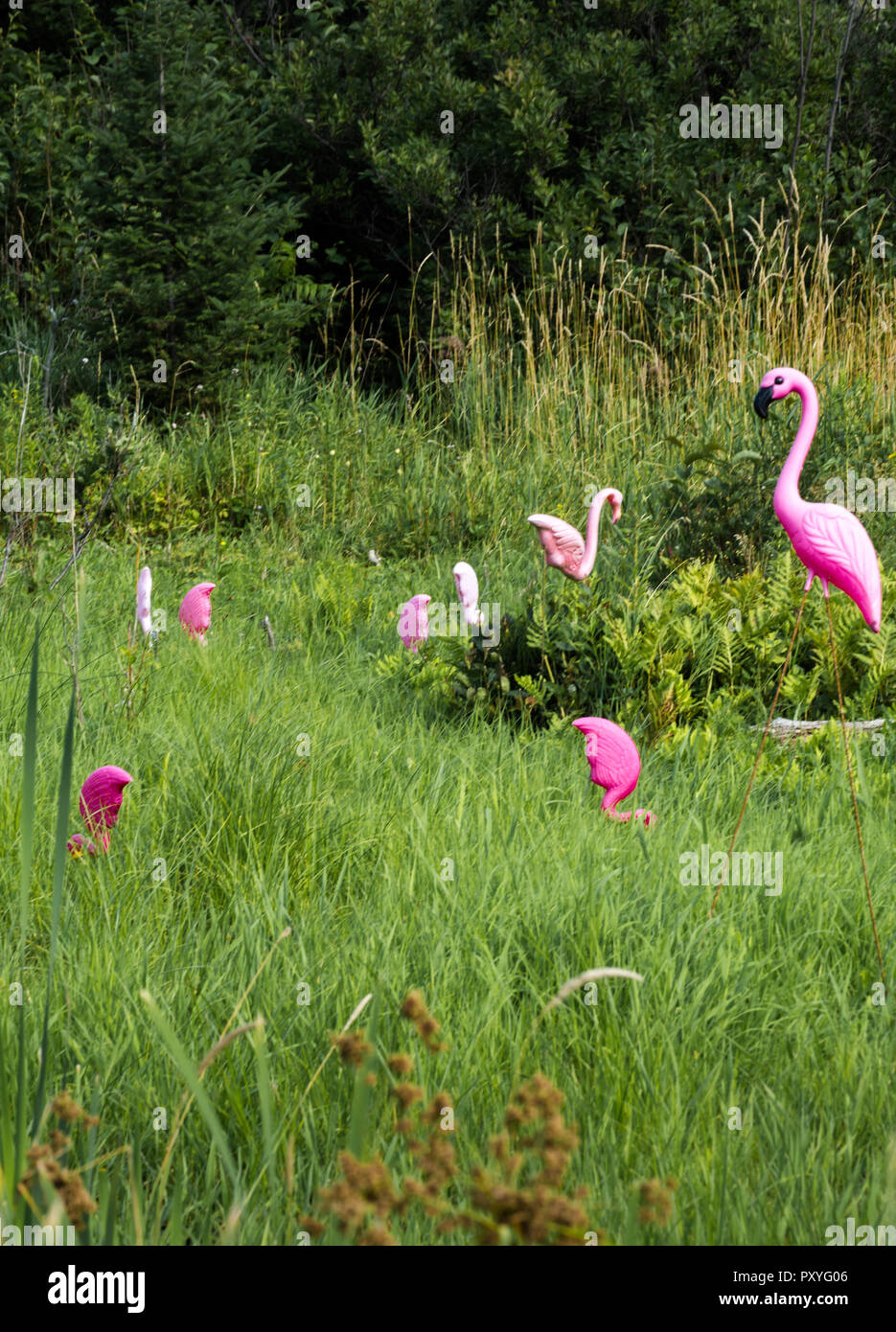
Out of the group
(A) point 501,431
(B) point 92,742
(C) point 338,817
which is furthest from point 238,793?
(A) point 501,431

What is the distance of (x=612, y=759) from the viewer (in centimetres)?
263

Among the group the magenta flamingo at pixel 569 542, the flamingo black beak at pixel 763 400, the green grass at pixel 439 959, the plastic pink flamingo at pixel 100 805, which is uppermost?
the flamingo black beak at pixel 763 400

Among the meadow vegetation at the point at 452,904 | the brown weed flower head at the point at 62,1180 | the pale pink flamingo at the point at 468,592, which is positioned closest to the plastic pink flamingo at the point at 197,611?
the meadow vegetation at the point at 452,904

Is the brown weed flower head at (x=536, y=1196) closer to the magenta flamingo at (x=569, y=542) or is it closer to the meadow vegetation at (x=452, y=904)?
the meadow vegetation at (x=452, y=904)

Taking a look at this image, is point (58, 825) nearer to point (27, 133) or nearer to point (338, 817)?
point (338, 817)

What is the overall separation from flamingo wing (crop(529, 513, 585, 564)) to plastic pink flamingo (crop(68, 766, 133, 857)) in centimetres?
155

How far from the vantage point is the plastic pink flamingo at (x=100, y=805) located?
233 cm

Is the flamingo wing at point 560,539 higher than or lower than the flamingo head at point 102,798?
higher

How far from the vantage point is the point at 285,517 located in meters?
6.38

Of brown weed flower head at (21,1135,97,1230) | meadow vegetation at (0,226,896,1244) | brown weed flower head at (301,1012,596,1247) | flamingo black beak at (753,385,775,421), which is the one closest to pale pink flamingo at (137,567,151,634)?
meadow vegetation at (0,226,896,1244)

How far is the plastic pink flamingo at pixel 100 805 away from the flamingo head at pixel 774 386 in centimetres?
156

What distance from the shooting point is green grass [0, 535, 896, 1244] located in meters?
1.57

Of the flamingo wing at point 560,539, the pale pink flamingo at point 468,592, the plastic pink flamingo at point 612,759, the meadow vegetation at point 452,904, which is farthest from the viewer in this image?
the pale pink flamingo at point 468,592

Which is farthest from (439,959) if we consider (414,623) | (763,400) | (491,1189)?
(414,623)
